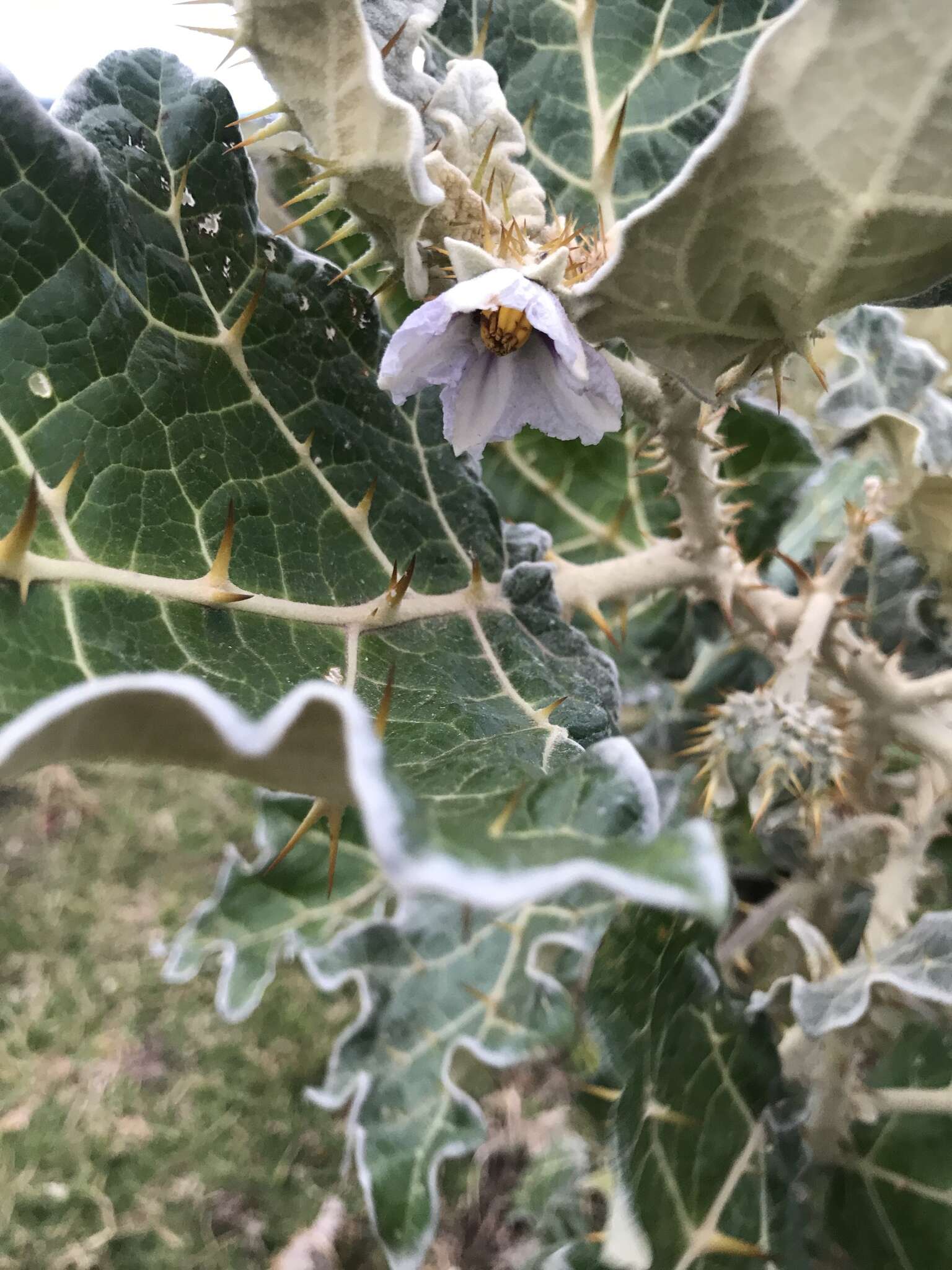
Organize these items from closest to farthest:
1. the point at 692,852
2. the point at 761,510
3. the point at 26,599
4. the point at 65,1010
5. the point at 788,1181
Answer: the point at 692,852
the point at 26,599
the point at 788,1181
the point at 761,510
the point at 65,1010

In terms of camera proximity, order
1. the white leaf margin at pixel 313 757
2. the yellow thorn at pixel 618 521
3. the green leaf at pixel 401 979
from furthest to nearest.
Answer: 1. the yellow thorn at pixel 618 521
2. the green leaf at pixel 401 979
3. the white leaf margin at pixel 313 757

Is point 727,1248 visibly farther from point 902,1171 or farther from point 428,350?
point 428,350

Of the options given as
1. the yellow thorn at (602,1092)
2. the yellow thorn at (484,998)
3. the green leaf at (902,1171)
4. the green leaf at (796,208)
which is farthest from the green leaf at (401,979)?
the green leaf at (796,208)

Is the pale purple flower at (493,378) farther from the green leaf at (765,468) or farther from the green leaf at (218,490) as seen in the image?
the green leaf at (765,468)

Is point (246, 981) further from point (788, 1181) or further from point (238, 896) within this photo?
point (788, 1181)

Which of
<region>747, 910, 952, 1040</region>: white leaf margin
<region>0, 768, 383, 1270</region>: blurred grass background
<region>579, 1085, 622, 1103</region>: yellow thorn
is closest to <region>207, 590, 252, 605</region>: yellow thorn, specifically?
<region>579, 1085, 622, 1103</region>: yellow thorn

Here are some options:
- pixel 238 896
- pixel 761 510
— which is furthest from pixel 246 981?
pixel 761 510

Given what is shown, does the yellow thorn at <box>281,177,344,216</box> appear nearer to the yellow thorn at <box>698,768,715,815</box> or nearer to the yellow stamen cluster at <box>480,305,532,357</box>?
the yellow stamen cluster at <box>480,305,532,357</box>
